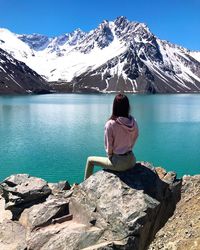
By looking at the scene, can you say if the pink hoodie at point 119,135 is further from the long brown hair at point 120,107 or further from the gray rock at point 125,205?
the gray rock at point 125,205

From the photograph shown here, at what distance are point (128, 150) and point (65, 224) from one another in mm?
3195

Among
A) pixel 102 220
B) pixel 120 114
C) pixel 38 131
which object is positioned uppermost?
pixel 120 114

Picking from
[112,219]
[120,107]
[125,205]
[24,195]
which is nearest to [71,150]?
[24,195]

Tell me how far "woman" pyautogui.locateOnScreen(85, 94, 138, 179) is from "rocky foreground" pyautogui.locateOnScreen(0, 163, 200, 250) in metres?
0.37

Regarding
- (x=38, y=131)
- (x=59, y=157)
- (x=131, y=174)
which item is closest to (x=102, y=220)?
(x=131, y=174)

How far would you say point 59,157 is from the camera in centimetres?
5216

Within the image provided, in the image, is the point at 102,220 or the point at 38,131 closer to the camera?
the point at 102,220

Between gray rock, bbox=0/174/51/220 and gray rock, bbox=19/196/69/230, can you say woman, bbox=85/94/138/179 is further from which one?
gray rock, bbox=0/174/51/220

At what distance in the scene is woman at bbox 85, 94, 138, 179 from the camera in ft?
41.5

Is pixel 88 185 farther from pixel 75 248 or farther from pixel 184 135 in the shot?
pixel 184 135

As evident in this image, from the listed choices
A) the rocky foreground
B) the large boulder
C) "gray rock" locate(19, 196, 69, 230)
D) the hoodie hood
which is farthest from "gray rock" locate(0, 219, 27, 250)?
the hoodie hood

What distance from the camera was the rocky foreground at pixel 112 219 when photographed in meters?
11.4

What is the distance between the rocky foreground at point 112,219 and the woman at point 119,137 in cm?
37

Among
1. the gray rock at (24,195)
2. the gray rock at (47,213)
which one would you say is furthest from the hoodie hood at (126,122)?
the gray rock at (24,195)
